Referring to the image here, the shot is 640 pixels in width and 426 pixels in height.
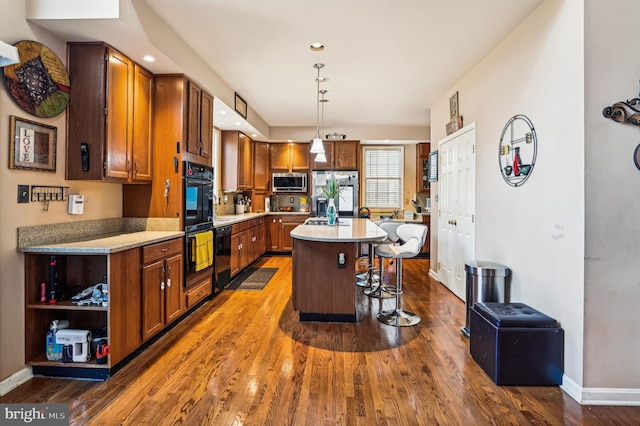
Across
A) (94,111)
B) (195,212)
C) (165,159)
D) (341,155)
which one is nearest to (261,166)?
(341,155)

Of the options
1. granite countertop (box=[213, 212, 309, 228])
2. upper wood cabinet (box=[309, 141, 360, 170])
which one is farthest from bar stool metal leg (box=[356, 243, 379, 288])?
upper wood cabinet (box=[309, 141, 360, 170])

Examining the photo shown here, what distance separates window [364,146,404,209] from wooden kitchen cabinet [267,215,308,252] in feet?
5.73

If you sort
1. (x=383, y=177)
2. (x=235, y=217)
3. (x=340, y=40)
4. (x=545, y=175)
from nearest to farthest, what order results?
(x=545, y=175), (x=340, y=40), (x=235, y=217), (x=383, y=177)

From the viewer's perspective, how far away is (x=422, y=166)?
7094 mm

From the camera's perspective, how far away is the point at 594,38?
2006 millimetres

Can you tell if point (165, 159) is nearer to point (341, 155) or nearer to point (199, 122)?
point (199, 122)

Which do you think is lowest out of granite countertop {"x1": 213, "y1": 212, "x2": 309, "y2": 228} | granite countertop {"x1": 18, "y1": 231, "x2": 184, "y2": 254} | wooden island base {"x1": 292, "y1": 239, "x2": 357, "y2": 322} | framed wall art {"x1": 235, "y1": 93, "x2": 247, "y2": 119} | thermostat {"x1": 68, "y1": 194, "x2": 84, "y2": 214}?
wooden island base {"x1": 292, "y1": 239, "x2": 357, "y2": 322}

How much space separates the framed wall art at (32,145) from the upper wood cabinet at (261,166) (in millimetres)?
4462

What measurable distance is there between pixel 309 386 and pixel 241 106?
4119 mm

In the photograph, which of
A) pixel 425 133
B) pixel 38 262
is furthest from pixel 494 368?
pixel 425 133

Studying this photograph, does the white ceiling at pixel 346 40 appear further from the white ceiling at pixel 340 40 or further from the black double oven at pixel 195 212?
the black double oven at pixel 195 212

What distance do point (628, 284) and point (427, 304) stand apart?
6.61 ft

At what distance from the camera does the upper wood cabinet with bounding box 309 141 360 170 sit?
22.8 feet

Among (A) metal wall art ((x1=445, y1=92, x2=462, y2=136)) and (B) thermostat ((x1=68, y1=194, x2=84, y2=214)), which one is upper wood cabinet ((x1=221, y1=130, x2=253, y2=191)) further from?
(A) metal wall art ((x1=445, y1=92, x2=462, y2=136))
